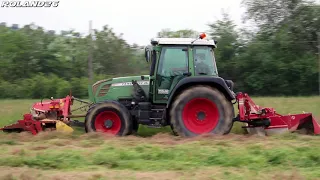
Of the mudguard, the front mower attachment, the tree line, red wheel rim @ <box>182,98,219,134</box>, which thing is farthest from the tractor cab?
the tree line

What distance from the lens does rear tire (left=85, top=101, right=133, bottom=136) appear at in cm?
945

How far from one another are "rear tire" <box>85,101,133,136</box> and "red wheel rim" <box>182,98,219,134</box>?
1211 millimetres

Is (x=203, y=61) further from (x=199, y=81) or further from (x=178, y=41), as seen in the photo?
(x=178, y=41)

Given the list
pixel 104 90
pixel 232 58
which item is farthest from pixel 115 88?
pixel 232 58

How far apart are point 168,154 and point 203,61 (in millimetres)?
3041

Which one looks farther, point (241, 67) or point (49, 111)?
point (241, 67)

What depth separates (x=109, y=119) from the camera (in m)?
9.59

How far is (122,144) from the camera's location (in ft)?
26.6

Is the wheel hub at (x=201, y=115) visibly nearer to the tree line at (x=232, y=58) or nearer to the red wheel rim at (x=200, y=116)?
the red wheel rim at (x=200, y=116)

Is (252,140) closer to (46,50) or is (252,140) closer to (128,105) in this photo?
(128,105)

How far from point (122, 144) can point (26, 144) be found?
5.78ft

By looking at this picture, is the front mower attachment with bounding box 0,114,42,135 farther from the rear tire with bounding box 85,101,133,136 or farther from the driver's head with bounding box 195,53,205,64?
the driver's head with bounding box 195,53,205,64

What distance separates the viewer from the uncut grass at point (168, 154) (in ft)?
21.0

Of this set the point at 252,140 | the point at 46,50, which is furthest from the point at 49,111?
the point at 46,50
